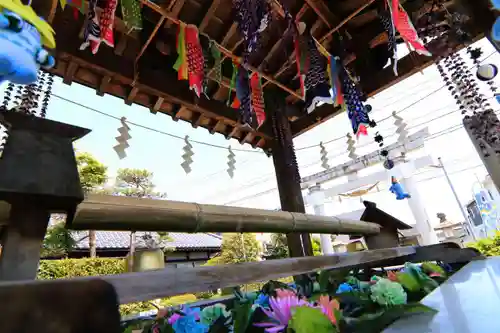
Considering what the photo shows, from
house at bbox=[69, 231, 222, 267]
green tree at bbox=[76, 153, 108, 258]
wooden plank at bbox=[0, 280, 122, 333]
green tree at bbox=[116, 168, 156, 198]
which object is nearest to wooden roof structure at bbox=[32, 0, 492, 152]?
wooden plank at bbox=[0, 280, 122, 333]

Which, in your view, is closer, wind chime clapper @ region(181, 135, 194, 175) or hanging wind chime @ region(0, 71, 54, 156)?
hanging wind chime @ region(0, 71, 54, 156)

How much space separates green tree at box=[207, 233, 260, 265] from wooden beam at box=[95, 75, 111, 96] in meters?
9.99

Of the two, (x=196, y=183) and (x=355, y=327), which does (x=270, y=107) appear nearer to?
(x=355, y=327)

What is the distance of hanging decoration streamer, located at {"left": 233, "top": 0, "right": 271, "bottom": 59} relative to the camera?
234cm

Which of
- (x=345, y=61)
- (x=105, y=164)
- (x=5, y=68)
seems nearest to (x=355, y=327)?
(x=5, y=68)

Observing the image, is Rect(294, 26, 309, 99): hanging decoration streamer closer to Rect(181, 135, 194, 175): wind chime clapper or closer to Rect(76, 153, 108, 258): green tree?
Rect(181, 135, 194, 175): wind chime clapper

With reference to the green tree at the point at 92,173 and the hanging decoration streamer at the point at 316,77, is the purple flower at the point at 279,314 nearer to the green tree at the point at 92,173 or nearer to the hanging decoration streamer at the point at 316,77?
the hanging decoration streamer at the point at 316,77

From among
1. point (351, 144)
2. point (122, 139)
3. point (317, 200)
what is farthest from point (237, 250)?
point (122, 139)

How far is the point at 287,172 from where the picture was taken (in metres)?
3.38

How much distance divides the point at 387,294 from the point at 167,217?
0.88 m

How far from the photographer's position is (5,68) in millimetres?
656

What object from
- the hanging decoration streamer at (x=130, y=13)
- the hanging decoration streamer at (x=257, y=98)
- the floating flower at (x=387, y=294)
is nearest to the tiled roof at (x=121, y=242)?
the hanging decoration streamer at (x=257, y=98)

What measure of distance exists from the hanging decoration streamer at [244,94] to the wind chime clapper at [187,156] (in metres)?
1.81

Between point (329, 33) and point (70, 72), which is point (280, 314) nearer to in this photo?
point (70, 72)
